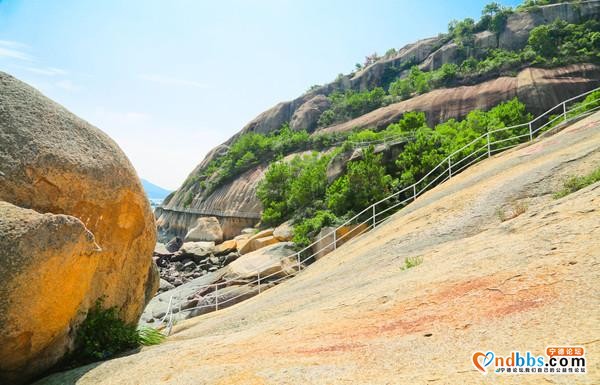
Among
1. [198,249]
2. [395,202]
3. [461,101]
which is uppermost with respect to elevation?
[461,101]

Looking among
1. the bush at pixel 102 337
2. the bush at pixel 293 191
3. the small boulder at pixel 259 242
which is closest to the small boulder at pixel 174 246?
the bush at pixel 293 191

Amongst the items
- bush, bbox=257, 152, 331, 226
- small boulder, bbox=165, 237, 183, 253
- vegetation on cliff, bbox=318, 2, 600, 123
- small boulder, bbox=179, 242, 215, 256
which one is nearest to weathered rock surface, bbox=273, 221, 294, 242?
bush, bbox=257, 152, 331, 226

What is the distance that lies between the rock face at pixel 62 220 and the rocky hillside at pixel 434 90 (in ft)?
99.7

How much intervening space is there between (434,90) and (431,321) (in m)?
44.8

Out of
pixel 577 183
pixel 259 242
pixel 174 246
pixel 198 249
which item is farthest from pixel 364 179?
pixel 174 246

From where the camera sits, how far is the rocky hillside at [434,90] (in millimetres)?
38438

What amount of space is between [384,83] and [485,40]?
615 inches

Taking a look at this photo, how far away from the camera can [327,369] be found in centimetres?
375

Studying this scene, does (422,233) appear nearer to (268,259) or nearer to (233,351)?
(233,351)

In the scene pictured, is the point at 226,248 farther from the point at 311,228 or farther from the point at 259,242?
the point at 311,228

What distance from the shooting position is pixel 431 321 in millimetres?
4289

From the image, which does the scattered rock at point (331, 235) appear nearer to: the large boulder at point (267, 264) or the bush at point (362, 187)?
the large boulder at point (267, 264)

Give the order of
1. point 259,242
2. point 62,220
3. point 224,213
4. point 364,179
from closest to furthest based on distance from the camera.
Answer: point 62,220 → point 364,179 → point 259,242 → point 224,213

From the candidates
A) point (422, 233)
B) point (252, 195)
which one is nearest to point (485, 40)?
point (252, 195)
